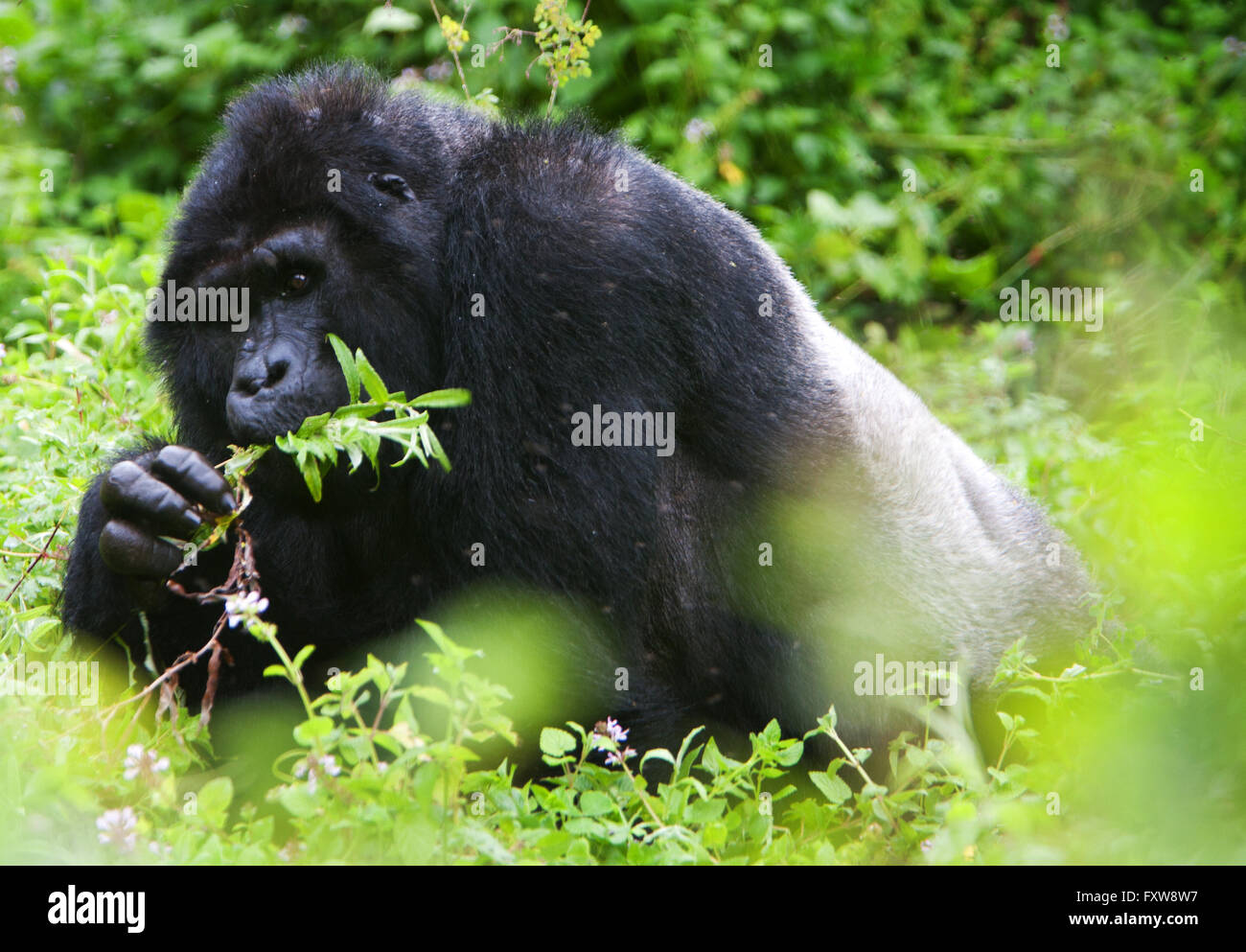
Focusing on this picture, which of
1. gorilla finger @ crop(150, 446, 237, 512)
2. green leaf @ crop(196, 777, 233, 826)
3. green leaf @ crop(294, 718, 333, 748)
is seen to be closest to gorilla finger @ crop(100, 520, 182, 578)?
gorilla finger @ crop(150, 446, 237, 512)

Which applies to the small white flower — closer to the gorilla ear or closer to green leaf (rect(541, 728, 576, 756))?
green leaf (rect(541, 728, 576, 756))

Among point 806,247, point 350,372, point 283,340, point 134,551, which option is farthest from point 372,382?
point 806,247

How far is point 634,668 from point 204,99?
4924 millimetres

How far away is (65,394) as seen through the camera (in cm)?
443

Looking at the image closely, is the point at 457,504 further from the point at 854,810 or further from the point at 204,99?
the point at 204,99

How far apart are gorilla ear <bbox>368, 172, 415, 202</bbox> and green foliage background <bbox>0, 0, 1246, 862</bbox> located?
742 millimetres

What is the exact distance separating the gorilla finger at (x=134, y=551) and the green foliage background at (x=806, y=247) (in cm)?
31

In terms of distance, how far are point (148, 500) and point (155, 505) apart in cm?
2

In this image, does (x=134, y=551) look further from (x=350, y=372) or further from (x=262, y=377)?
(x=350, y=372)

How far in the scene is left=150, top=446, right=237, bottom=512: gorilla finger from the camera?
118 inches

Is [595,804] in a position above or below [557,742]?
below

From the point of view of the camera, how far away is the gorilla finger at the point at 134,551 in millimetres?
3059

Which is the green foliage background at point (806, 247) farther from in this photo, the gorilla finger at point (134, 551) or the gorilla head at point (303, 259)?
the gorilla head at point (303, 259)

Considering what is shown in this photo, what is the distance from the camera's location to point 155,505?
301 cm
